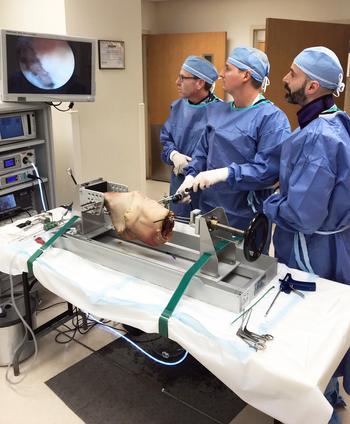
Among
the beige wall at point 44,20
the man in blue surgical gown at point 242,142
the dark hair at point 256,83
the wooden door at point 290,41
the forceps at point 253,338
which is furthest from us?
the wooden door at point 290,41

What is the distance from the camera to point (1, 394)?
1845 millimetres

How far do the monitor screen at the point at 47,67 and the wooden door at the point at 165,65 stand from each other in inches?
96.3

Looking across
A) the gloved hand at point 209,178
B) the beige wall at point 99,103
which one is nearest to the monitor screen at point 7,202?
the beige wall at point 99,103

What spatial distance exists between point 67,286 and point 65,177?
1.65 metres

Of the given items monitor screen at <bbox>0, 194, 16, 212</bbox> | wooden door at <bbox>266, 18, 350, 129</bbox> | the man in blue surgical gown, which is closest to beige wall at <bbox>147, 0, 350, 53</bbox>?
wooden door at <bbox>266, 18, 350, 129</bbox>

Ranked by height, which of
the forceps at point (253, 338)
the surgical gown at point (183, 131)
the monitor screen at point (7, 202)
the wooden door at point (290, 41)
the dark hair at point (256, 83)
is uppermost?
the wooden door at point (290, 41)

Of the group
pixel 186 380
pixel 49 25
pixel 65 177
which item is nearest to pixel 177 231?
pixel 186 380

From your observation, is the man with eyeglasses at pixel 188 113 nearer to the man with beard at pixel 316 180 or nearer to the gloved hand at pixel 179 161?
the gloved hand at pixel 179 161

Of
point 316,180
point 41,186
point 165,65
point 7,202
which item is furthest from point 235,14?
point 316,180

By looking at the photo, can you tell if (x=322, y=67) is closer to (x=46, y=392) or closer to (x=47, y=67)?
(x=47, y=67)

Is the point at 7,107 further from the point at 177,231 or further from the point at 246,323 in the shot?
the point at 246,323

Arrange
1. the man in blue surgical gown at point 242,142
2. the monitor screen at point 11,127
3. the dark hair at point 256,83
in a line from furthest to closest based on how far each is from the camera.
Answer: the monitor screen at point 11,127 → the dark hair at point 256,83 → the man in blue surgical gown at point 242,142

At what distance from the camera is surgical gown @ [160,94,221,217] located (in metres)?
2.43

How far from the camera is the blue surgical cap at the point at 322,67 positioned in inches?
58.3
